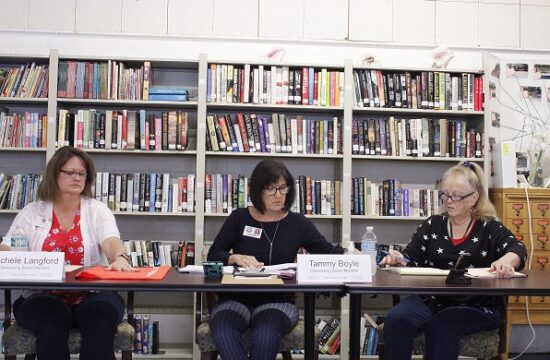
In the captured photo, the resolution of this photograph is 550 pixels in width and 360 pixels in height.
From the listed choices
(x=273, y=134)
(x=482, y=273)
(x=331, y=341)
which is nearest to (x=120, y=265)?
(x=482, y=273)

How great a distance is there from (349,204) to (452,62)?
4.65 ft

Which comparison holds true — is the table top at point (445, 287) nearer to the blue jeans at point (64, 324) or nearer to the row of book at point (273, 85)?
the blue jeans at point (64, 324)

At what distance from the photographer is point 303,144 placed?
4152 millimetres

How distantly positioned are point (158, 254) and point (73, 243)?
4.41 feet

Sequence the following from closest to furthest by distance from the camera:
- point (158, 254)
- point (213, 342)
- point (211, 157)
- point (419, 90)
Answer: point (213, 342), point (158, 254), point (419, 90), point (211, 157)

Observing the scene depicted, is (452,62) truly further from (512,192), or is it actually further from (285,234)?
(285,234)

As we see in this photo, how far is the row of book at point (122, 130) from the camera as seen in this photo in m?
4.04

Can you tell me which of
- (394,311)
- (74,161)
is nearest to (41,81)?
(74,161)

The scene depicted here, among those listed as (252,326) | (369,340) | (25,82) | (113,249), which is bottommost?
(369,340)

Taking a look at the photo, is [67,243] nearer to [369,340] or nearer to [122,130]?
[122,130]

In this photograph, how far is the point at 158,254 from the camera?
4.11 metres

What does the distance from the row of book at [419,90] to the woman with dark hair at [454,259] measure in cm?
132

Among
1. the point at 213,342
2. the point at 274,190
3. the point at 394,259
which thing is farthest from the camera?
the point at 274,190

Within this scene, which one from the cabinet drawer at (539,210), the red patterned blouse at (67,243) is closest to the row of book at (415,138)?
the cabinet drawer at (539,210)
